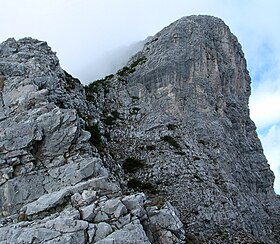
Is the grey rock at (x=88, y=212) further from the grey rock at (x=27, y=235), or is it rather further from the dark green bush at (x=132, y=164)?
the dark green bush at (x=132, y=164)

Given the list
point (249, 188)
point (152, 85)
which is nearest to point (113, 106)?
point (152, 85)

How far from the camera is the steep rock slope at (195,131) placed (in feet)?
115

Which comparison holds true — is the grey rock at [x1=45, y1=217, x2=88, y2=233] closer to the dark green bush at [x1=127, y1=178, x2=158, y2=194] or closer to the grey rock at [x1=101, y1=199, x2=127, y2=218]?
the grey rock at [x1=101, y1=199, x2=127, y2=218]

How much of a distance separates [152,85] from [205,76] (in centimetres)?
732

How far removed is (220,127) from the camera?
4547 cm

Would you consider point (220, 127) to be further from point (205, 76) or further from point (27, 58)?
point (27, 58)

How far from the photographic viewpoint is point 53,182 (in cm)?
2145

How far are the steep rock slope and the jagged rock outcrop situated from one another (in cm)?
789

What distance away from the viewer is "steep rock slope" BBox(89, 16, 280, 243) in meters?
35.1

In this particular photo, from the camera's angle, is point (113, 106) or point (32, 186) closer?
point (32, 186)

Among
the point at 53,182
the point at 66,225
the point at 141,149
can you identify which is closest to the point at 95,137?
the point at 53,182

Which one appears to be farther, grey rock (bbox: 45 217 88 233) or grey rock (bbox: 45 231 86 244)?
grey rock (bbox: 45 217 88 233)

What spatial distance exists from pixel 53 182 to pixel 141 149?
18.7 meters

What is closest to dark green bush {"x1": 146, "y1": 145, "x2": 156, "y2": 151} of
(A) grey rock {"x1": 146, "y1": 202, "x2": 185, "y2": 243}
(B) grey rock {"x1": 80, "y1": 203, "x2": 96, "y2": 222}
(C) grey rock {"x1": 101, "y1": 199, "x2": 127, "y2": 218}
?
(A) grey rock {"x1": 146, "y1": 202, "x2": 185, "y2": 243}
